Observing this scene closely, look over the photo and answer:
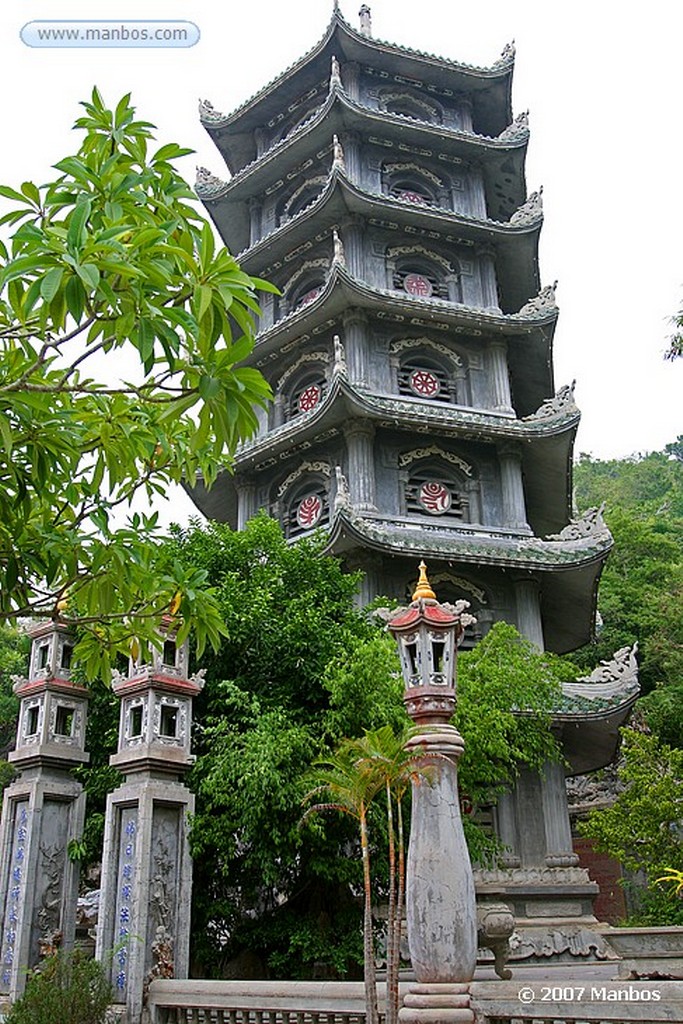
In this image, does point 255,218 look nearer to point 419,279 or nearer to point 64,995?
point 419,279

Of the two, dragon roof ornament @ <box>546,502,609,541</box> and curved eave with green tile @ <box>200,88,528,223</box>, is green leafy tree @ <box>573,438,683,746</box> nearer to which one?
dragon roof ornament @ <box>546,502,609,541</box>

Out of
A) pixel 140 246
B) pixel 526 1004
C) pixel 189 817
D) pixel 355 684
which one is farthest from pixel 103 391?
pixel 355 684

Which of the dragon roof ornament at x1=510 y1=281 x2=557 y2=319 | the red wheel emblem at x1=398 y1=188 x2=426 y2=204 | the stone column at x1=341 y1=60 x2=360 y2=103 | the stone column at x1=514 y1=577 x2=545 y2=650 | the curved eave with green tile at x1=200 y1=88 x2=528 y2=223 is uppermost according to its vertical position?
the stone column at x1=341 y1=60 x2=360 y2=103

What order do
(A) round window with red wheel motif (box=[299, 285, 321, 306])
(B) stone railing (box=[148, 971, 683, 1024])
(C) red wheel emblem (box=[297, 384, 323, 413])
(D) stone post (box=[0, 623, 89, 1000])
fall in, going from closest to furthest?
1. (B) stone railing (box=[148, 971, 683, 1024])
2. (D) stone post (box=[0, 623, 89, 1000])
3. (C) red wheel emblem (box=[297, 384, 323, 413])
4. (A) round window with red wheel motif (box=[299, 285, 321, 306])

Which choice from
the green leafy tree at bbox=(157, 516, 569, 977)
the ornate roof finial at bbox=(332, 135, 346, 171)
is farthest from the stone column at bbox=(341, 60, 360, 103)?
the green leafy tree at bbox=(157, 516, 569, 977)

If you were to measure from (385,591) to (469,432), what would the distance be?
10.5ft

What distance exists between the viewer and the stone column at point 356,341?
1669 cm

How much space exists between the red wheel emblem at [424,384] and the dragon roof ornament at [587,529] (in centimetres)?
342

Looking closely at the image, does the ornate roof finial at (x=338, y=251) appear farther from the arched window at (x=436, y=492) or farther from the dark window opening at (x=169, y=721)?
the dark window opening at (x=169, y=721)

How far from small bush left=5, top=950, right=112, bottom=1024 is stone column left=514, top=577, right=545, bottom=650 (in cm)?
910

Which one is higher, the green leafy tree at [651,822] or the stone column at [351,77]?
the stone column at [351,77]

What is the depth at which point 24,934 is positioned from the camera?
833 cm

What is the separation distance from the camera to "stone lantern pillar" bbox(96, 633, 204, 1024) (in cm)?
777

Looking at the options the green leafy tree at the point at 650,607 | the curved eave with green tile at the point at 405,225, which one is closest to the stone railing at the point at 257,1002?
the curved eave with green tile at the point at 405,225
